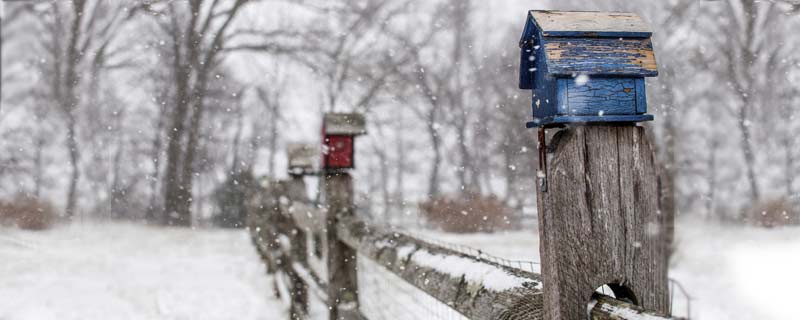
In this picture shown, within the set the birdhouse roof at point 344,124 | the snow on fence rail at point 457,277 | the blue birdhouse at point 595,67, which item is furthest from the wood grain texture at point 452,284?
the birdhouse roof at point 344,124

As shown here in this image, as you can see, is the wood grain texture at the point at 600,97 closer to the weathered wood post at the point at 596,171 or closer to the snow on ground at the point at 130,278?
the weathered wood post at the point at 596,171

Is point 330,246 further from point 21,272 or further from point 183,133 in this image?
point 183,133

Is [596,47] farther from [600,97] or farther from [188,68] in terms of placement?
[188,68]

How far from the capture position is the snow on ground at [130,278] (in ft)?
17.9

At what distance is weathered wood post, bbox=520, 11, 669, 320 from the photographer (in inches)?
37.9

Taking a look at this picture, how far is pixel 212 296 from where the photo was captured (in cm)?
605

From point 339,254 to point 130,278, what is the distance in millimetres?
5822

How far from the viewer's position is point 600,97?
1.01m

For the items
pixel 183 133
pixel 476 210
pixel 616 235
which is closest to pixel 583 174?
pixel 616 235

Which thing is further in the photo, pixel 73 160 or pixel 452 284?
pixel 73 160

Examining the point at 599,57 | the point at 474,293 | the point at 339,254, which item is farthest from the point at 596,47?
the point at 339,254

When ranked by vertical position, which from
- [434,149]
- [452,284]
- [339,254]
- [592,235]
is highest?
[434,149]

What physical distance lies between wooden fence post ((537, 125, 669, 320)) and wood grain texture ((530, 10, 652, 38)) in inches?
6.7

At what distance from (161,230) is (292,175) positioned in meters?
10.0
